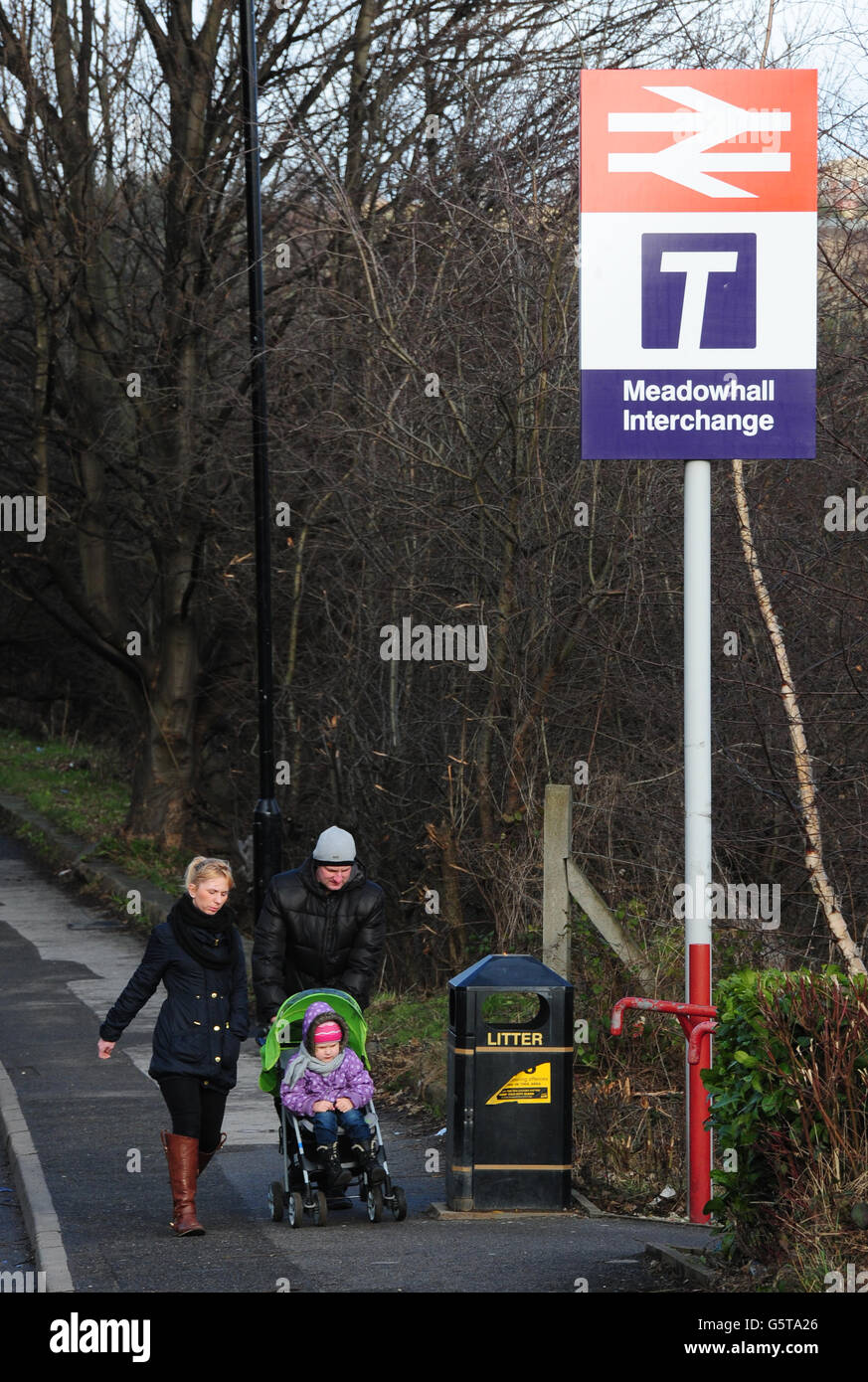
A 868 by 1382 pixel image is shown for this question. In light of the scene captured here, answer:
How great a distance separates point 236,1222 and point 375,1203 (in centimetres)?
69

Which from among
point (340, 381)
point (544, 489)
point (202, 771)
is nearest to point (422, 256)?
point (340, 381)

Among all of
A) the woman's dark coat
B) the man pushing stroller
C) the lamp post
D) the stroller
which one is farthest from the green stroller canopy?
the lamp post

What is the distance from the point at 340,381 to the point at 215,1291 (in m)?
8.62

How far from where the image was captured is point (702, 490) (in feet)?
25.6

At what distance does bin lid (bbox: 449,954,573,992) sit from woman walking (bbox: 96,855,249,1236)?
1.05 metres

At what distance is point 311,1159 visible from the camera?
25.2ft

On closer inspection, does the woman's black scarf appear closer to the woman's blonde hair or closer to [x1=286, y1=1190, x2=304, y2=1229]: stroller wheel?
the woman's blonde hair

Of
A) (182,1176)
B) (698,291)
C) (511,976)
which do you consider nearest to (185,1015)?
(182,1176)

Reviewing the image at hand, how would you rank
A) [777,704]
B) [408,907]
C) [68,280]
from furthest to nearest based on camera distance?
1. [68,280]
2. [408,907]
3. [777,704]

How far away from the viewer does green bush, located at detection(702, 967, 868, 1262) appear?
5.31 metres

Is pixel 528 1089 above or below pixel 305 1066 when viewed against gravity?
below

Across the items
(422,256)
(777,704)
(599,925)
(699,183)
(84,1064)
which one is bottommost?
(84,1064)

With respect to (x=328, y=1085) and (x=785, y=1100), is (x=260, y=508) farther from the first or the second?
(x=785, y=1100)

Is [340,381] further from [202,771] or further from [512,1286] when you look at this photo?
[202,771]
